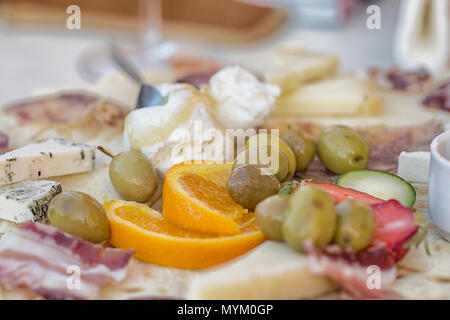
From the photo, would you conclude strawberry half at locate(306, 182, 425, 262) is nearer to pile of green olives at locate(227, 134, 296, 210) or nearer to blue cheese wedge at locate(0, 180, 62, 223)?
pile of green olives at locate(227, 134, 296, 210)

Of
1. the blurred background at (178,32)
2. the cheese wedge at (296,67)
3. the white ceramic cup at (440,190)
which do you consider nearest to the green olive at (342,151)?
the white ceramic cup at (440,190)

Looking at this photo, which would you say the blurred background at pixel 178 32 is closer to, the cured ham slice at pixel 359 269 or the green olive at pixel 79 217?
the green olive at pixel 79 217

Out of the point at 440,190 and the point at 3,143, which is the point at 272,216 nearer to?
the point at 440,190

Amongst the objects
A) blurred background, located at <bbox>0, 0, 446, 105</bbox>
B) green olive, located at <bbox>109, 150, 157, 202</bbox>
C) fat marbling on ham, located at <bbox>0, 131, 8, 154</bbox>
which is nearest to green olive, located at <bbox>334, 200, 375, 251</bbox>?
green olive, located at <bbox>109, 150, 157, 202</bbox>

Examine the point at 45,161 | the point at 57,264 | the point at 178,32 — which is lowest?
the point at 57,264

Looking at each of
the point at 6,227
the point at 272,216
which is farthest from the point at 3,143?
the point at 272,216
